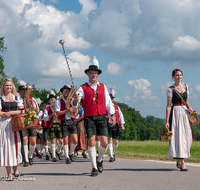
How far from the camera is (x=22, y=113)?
6703 millimetres

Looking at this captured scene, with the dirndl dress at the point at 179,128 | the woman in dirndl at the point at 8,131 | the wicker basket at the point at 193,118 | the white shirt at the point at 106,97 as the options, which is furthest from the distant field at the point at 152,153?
the woman in dirndl at the point at 8,131

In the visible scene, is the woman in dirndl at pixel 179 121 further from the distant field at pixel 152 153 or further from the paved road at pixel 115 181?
the distant field at pixel 152 153

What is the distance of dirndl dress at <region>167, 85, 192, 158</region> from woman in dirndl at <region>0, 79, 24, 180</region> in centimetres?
359

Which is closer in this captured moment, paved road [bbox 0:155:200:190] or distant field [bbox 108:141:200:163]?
paved road [bbox 0:155:200:190]

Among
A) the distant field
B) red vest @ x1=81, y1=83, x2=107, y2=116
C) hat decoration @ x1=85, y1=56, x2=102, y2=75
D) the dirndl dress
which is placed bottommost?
the distant field

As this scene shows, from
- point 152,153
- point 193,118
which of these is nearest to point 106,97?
point 193,118

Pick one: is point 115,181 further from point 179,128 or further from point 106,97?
point 179,128

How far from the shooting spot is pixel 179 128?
291 inches

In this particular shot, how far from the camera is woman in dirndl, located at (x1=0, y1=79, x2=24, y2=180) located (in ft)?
21.1

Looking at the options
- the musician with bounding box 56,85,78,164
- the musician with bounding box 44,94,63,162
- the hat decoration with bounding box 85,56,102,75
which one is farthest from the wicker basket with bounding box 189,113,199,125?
the musician with bounding box 44,94,63,162

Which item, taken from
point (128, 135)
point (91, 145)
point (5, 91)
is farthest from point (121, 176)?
point (128, 135)

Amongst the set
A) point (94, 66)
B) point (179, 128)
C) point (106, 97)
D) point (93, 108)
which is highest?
point (94, 66)

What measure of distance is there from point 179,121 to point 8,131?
3.98 meters

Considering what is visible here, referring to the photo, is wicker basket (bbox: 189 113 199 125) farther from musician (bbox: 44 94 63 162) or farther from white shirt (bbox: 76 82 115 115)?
musician (bbox: 44 94 63 162)
